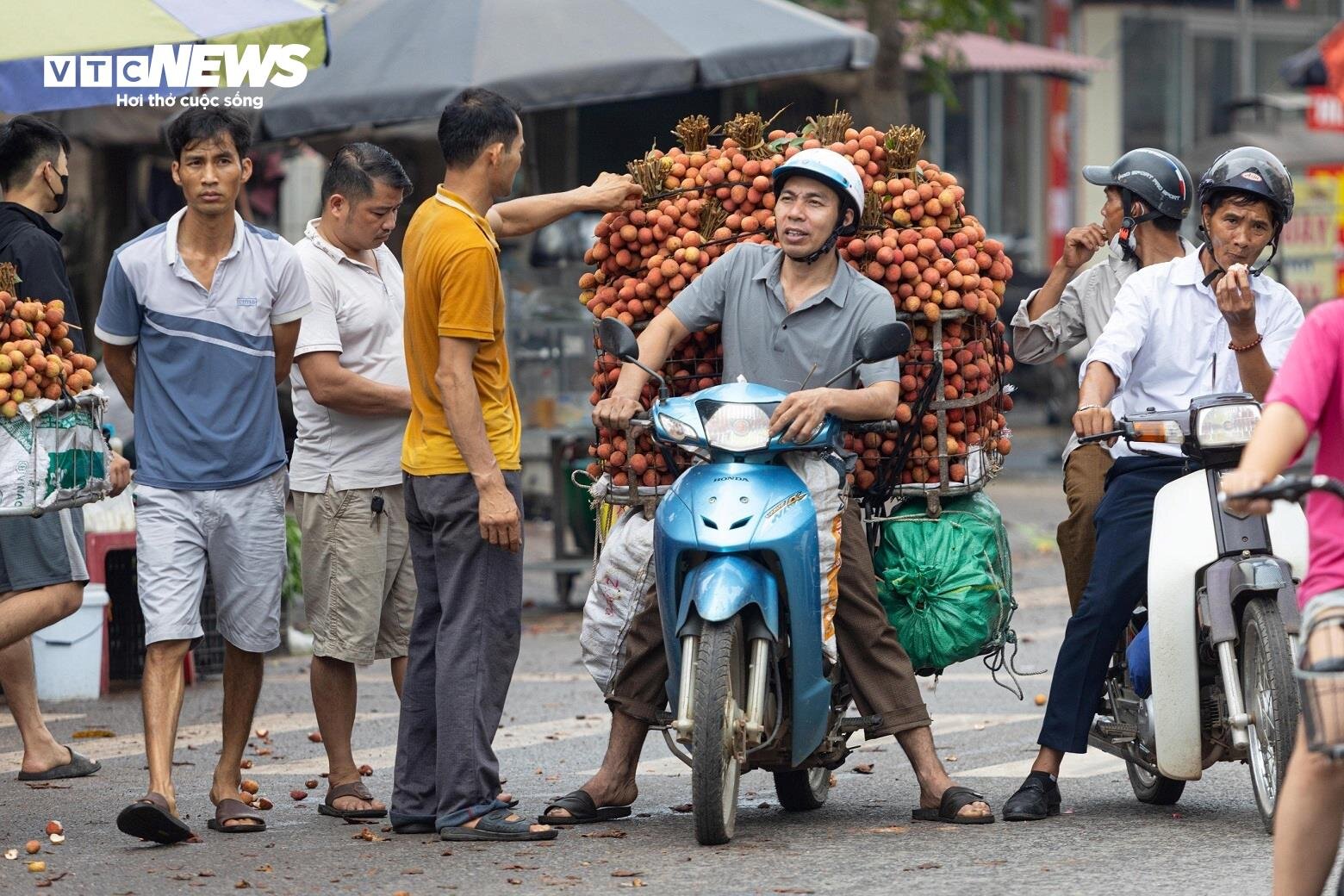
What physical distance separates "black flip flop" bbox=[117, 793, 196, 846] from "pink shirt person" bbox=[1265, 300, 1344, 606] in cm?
320

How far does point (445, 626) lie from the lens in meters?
6.07

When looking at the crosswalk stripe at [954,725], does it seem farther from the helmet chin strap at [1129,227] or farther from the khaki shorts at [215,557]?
the helmet chin strap at [1129,227]

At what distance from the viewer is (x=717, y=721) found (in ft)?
18.1

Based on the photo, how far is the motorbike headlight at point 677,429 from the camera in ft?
→ 19.0

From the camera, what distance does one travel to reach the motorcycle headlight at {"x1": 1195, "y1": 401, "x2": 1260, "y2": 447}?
5.71 m

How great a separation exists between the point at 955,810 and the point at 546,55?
21.3ft

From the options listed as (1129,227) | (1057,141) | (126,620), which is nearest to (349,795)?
(1129,227)

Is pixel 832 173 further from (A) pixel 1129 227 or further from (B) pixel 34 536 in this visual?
(B) pixel 34 536

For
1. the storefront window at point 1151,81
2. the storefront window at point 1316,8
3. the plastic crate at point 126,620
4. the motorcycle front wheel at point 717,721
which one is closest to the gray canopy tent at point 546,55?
the plastic crate at point 126,620

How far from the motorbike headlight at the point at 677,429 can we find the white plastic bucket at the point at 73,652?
4397mm

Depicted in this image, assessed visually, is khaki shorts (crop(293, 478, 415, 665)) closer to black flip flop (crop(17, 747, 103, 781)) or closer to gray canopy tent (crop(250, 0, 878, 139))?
black flip flop (crop(17, 747, 103, 781))

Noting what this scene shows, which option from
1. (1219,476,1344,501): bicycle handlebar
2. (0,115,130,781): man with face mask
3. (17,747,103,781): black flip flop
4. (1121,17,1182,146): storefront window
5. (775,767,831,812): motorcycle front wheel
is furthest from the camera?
(1121,17,1182,146): storefront window

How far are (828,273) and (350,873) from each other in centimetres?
218

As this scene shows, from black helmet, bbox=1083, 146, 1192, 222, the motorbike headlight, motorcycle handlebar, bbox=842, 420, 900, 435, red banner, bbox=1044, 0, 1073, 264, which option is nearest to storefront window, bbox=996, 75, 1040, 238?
red banner, bbox=1044, 0, 1073, 264
